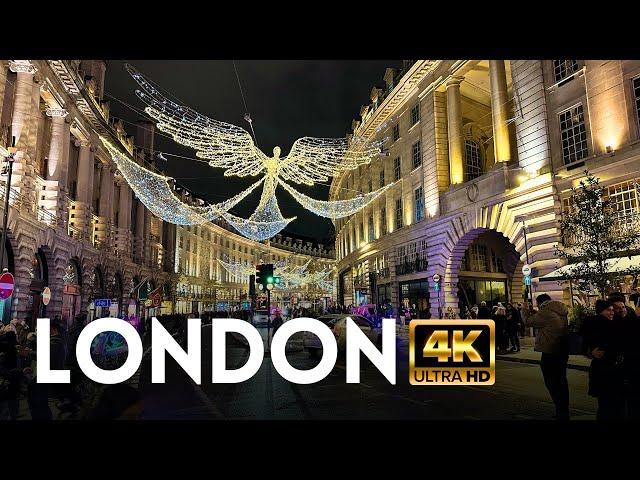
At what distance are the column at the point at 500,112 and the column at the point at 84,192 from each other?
2847cm

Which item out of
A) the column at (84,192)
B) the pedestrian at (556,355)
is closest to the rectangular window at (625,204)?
the pedestrian at (556,355)

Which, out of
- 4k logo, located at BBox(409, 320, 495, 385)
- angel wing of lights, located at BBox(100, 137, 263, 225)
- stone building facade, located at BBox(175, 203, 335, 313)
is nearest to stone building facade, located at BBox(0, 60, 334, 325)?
angel wing of lights, located at BBox(100, 137, 263, 225)

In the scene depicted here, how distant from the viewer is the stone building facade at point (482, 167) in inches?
712

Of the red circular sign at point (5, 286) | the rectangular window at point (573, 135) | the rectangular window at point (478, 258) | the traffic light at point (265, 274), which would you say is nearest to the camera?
the red circular sign at point (5, 286)

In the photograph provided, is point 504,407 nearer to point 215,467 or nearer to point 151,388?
point 215,467

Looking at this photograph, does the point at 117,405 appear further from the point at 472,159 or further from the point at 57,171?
the point at 472,159

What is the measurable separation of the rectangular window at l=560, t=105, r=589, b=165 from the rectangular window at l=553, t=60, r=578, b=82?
157 centimetres

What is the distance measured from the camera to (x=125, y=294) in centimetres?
4506

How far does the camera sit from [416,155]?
3150 centimetres

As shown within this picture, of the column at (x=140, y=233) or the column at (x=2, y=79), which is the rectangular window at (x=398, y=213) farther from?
the column at (x=140, y=233)

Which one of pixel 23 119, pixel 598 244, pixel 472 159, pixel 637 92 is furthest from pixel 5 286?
pixel 472 159

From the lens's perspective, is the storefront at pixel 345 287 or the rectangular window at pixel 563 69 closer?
the rectangular window at pixel 563 69
